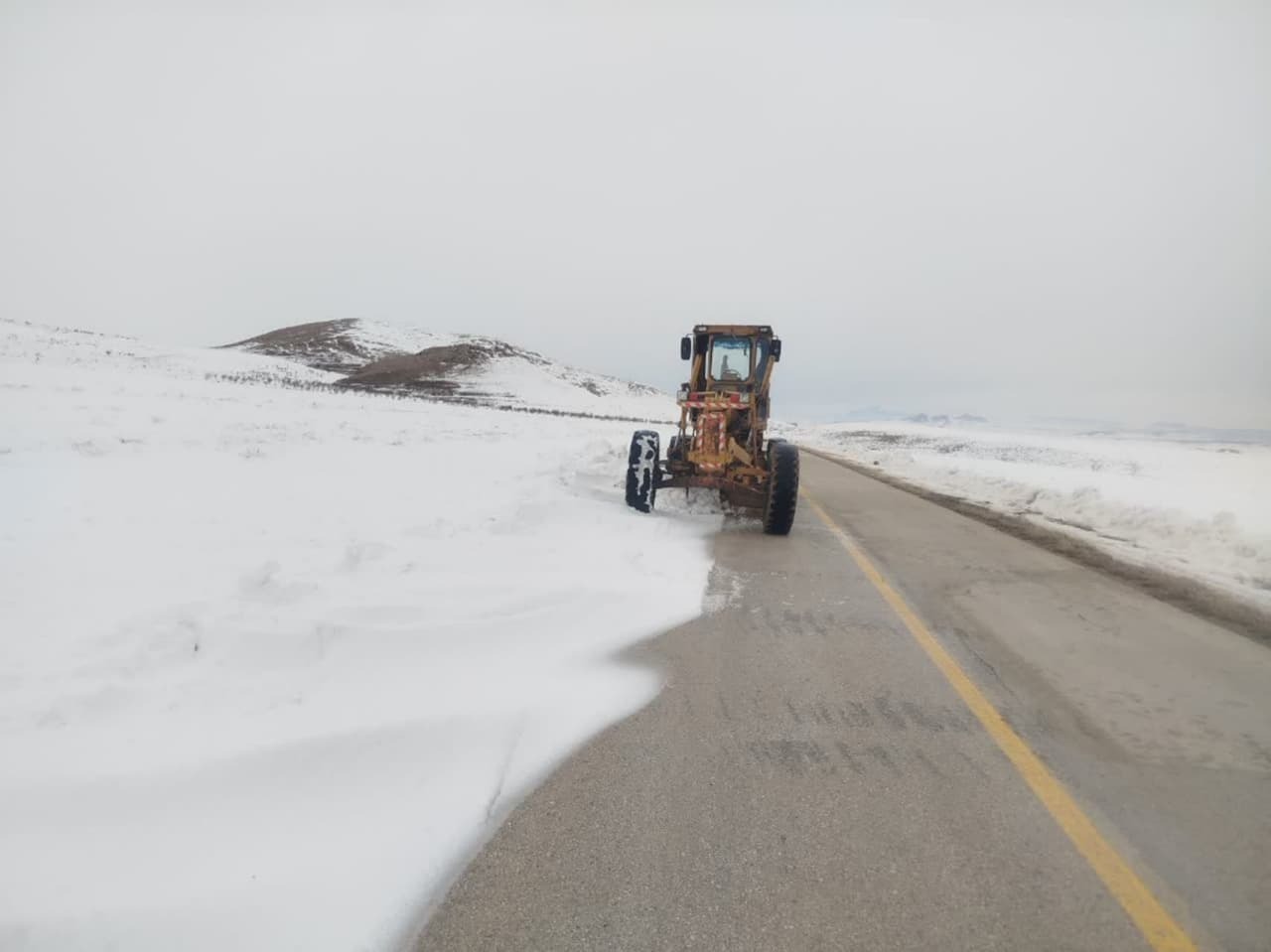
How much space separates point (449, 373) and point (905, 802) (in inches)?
3011

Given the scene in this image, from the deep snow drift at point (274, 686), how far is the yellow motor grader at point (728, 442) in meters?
1.58

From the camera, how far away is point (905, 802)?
8.21 feet

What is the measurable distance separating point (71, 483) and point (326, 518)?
8.19 ft

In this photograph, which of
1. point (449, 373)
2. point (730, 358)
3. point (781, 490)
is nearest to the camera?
point (781, 490)

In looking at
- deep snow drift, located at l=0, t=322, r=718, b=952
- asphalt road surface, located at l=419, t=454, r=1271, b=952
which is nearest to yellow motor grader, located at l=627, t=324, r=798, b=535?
deep snow drift, located at l=0, t=322, r=718, b=952

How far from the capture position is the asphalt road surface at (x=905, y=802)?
76.4 inches

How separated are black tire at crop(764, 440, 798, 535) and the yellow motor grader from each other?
1 centimetres

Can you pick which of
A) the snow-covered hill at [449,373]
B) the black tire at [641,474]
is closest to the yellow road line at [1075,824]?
the black tire at [641,474]

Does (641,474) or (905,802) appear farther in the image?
(641,474)

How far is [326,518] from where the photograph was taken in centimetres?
570

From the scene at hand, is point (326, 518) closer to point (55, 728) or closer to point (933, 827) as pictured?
point (55, 728)

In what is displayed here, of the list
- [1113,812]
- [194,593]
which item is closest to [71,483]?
[194,593]

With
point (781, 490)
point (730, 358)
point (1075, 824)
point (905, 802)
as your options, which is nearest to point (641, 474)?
point (781, 490)

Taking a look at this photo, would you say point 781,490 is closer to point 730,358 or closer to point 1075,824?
point 730,358
